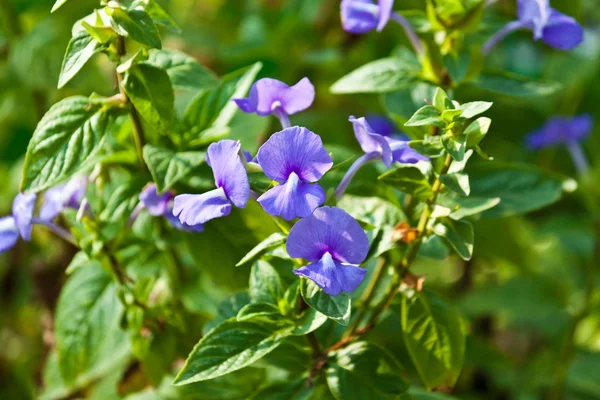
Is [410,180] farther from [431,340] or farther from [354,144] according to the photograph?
[354,144]

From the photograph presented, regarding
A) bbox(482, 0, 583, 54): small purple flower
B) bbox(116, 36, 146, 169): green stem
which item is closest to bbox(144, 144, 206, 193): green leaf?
bbox(116, 36, 146, 169): green stem

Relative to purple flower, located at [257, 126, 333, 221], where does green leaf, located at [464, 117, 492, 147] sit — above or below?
below

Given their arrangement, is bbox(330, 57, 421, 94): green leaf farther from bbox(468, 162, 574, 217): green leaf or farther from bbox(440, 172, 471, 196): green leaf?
bbox(440, 172, 471, 196): green leaf

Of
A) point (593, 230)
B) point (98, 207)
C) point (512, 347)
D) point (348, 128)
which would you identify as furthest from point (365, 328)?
point (512, 347)

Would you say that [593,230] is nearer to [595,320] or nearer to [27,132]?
[595,320]

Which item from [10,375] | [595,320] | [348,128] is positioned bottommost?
[595,320]

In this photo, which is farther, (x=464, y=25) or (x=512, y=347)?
(x=512, y=347)
